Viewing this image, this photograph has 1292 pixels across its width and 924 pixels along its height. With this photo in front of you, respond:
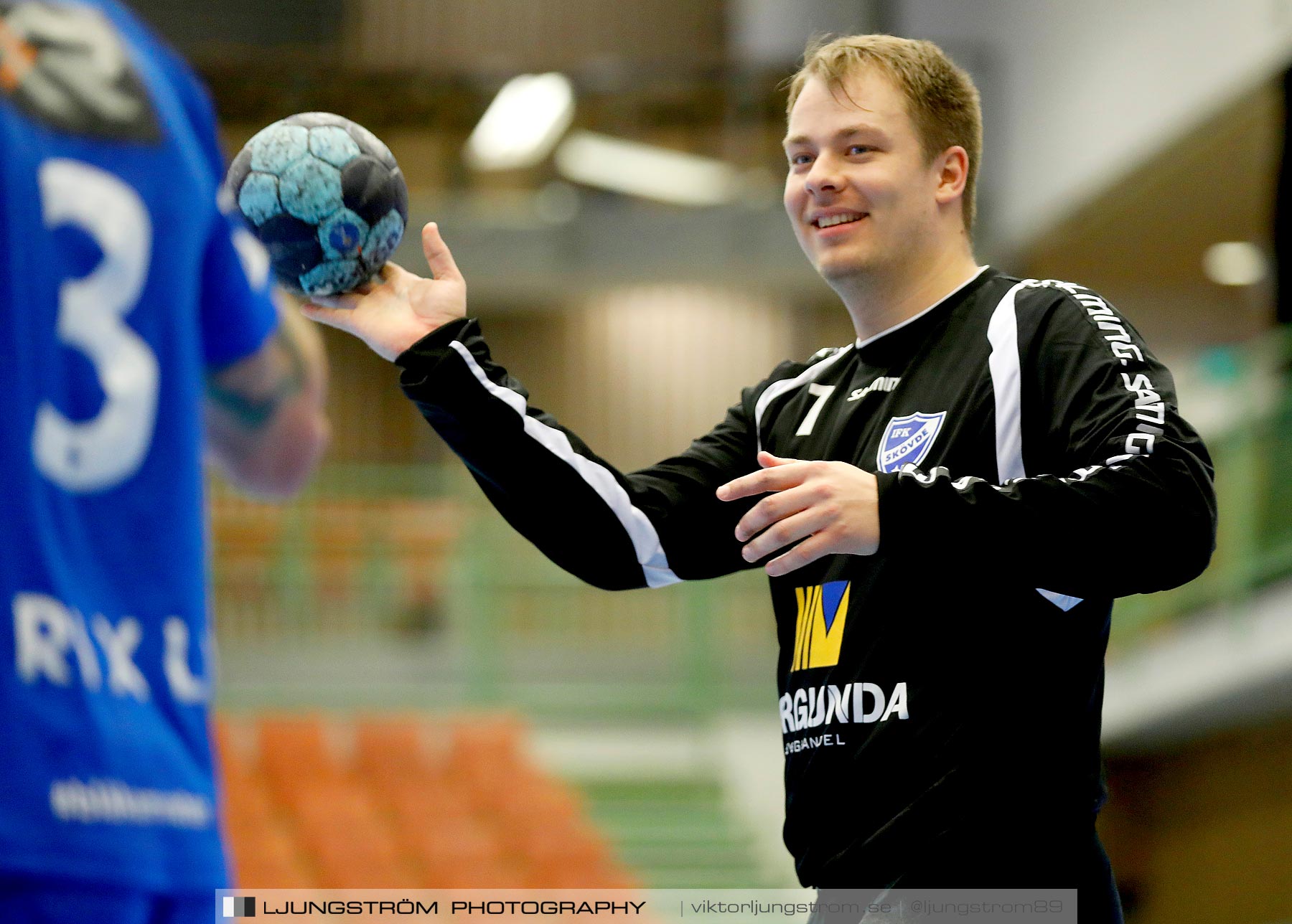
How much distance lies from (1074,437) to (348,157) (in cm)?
130

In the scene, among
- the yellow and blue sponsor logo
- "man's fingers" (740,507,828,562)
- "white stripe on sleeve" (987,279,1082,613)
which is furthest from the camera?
the yellow and blue sponsor logo

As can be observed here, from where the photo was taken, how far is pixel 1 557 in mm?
2055

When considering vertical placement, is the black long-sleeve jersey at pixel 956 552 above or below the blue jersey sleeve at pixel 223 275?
below

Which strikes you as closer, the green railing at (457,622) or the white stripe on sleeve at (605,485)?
the white stripe on sleeve at (605,485)

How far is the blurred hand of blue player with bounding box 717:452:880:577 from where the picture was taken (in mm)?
2373

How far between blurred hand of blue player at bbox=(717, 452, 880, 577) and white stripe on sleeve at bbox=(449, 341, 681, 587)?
1.65 ft

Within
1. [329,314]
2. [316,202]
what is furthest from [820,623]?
[316,202]

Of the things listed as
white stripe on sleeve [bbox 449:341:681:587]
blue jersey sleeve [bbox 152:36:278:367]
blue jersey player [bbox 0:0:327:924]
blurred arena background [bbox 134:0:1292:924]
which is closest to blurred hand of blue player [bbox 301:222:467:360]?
white stripe on sleeve [bbox 449:341:681:587]

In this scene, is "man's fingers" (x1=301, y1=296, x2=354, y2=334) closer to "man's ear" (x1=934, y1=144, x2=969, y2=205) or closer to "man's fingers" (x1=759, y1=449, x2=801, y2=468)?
"man's fingers" (x1=759, y1=449, x2=801, y2=468)

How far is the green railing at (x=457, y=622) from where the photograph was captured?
13562 mm

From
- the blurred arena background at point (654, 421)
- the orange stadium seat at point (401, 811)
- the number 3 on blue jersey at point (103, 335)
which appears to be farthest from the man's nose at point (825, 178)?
the orange stadium seat at point (401, 811)

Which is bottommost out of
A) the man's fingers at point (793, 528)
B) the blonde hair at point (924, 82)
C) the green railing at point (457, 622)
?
the green railing at point (457, 622)

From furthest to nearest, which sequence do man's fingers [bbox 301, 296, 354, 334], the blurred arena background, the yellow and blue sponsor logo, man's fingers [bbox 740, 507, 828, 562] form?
the blurred arena background → man's fingers [bbox 301, 296, 354, 334] → the yellow and blue sponsor logo → man's fingers [bbox 740, 507, 828, 562]

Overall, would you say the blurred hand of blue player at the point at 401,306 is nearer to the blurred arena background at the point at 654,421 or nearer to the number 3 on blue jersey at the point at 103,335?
the number 3 on blue jersey at the point at 103,335
